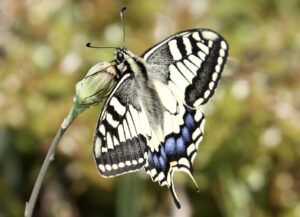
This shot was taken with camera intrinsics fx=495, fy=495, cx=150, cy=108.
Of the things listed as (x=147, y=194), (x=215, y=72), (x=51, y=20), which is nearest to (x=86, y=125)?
(x=147, y=194)

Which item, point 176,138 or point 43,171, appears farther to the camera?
point 176,138

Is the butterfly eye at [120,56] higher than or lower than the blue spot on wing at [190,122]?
higher

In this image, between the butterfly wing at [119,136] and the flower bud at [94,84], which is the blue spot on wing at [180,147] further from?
the flower bud at [94,84]

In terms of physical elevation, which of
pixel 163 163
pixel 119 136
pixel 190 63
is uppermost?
pixel 190 63

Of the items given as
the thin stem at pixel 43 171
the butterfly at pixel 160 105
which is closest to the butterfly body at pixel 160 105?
the butterfly at pixel 160 105

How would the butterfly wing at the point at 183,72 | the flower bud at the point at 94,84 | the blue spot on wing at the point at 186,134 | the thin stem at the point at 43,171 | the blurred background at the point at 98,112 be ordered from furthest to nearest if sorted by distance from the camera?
the blurred background at the point at 98,112 → the blue spot on wing at the point at 186,134 → the butterfly wing at the point at 183,72 → the flower bud at the point at 94,84 → the thin stem at the point at 43,171

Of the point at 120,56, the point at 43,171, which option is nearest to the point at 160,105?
the point at 120,56

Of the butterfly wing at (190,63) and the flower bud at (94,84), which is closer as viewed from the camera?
the flower bud at (94,84)

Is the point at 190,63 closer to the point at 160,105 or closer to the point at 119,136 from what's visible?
the point at 160,105
